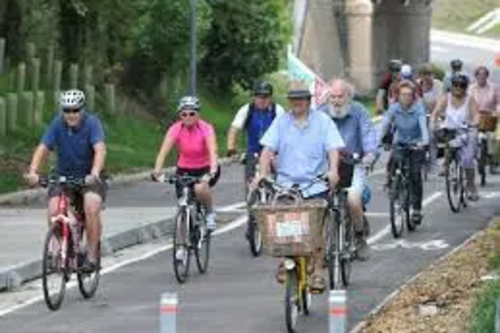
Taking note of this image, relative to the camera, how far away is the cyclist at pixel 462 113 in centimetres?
2131

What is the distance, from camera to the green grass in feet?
314

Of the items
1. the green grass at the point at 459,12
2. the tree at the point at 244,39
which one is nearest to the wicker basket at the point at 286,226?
the tree at the point at 244,39

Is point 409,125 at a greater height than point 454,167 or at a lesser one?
greater

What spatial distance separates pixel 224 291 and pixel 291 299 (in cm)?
271

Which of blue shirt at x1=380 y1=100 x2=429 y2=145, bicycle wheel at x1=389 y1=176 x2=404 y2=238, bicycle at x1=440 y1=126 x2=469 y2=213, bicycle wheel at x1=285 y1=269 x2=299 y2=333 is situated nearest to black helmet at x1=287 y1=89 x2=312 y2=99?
bicycle wheel at x1=285 y1=269 x2=299 y2=333

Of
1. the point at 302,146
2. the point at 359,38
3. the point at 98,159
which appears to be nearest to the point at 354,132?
the point at 302,146

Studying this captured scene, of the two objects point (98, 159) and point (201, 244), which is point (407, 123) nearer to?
point (201, 244)

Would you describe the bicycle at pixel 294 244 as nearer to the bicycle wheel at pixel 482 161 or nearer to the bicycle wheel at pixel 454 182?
the bicycle wheel at pixel 454 182

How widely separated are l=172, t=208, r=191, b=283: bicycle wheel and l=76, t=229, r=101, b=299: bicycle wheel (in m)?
0.97

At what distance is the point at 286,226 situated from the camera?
38.3ft

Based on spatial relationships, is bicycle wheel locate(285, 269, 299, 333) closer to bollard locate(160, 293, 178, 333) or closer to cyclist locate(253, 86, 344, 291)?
cyclist locate(253, 86, 344, 291)

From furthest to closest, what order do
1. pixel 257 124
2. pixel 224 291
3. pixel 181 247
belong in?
pixel 257 124, pixel 181 247, pixel 224 291

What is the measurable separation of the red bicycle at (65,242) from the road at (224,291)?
0.66ft

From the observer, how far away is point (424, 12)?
66562mm
